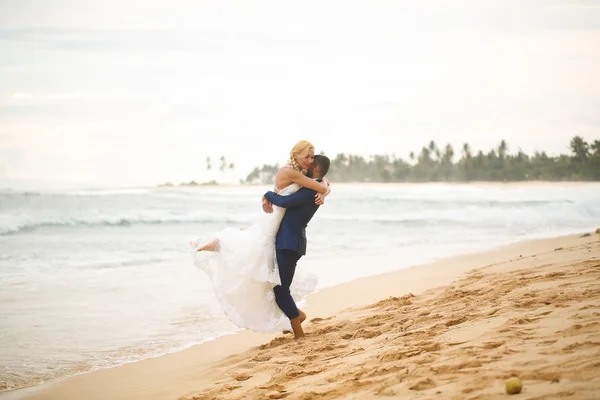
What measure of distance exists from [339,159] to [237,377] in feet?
315

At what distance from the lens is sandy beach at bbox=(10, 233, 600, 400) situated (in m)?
3.43

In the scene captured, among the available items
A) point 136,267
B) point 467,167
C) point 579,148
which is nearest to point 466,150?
point 467,167

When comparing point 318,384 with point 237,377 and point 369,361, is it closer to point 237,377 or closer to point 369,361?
point 369,361

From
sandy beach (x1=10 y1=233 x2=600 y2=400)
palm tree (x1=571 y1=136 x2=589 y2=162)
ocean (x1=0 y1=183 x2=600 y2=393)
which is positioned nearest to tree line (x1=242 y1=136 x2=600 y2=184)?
palm tree (x1=571 y1=136 x2=589 y2=162)

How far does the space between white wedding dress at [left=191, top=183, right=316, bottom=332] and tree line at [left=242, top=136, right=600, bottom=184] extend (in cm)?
6044

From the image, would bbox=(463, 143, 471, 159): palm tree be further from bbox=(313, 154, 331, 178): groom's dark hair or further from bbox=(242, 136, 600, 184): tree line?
bbox=(313, 154, 331, 178): groom's dark hair

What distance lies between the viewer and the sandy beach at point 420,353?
3.43 m

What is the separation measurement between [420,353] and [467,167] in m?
79.4

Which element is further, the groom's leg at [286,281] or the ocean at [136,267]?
the ocean at [136,267]

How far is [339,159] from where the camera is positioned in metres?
100

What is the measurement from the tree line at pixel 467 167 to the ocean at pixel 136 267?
4111cm

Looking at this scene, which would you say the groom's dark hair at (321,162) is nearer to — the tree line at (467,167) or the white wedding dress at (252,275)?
the white wedding dress at (252,275)

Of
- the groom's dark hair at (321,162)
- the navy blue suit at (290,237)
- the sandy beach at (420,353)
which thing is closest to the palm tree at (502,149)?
the sandy beach at (420,353)

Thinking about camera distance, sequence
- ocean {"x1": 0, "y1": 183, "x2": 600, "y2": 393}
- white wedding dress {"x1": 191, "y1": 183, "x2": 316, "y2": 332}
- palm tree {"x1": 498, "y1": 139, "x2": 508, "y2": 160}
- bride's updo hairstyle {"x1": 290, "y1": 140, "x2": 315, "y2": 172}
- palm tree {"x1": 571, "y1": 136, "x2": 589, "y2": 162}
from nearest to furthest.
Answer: bride's updo hairstyle {"x1": 290, "y1": 140, "x2": 315, "y2": 172} < white wedding dress {"x1": 191, "y1": 183, "x2": 316, "y2": 332} < ocean {"x1": 0, "y1": 183, "x2": 600, "y2": 393} < palm tree {"x1": 571, "y1": 136, "x2": 589, "y2": 162} < palm tree {"x1": 498, "y1": 139, "x2": 508, "y2": 160}
